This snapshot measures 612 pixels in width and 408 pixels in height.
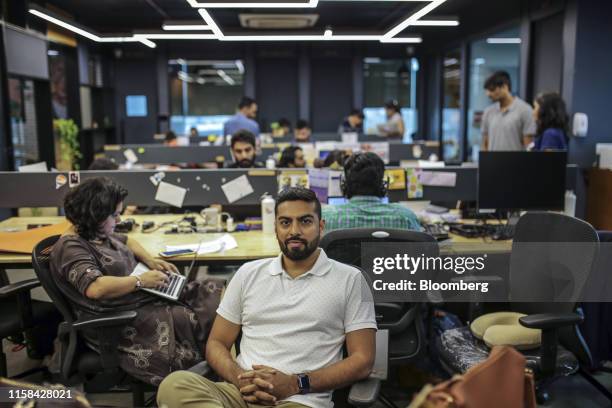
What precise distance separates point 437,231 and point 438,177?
1.73ft

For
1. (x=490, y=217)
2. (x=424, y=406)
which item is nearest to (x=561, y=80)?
(x=490, y=217)

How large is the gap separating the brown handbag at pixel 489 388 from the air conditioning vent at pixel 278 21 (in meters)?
6.42

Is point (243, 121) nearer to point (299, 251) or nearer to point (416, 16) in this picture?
point (416, 16)

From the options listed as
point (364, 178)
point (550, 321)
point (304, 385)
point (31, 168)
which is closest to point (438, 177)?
point (364, 178)

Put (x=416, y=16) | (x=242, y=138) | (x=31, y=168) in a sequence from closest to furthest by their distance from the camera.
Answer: (x=31, y=168) < (x=242, y=138) < (x=416, y=16)

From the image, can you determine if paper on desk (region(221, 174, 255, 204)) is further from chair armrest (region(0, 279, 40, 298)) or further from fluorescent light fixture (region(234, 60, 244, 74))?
fluorescent light fixture (region(234, 60, 244, 74))

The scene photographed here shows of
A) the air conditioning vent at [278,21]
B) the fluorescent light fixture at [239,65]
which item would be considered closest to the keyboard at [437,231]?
the air conditioning vent at [278,21]

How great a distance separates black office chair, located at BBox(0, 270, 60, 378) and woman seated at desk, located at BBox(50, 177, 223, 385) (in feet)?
1.56

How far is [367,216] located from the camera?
2564 millimetres

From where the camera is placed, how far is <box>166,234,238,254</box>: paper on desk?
2.87 meters

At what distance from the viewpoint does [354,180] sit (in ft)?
8.70

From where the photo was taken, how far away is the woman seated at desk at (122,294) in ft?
7.02

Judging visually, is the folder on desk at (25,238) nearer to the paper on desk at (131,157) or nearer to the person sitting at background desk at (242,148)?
the person sitting at background desk at (242,148)

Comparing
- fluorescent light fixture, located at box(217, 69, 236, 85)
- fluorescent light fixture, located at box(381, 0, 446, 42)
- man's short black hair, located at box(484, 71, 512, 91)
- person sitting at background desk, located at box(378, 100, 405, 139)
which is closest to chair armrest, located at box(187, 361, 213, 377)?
fluorescent light fixture, located at box(381, 0, 446, 42)
